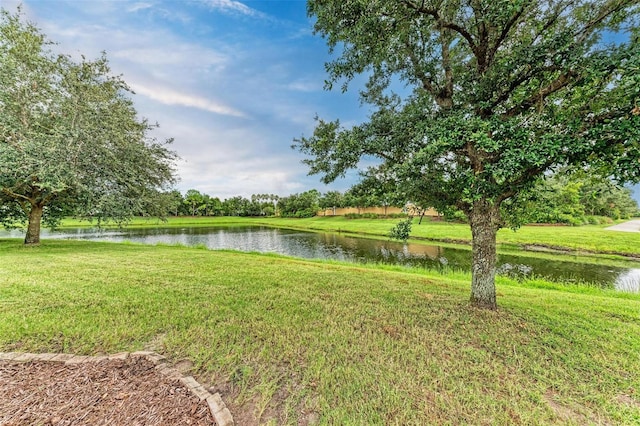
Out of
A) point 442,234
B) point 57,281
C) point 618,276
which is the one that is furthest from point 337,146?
point 442,234

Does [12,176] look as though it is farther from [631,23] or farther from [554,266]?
[554,266]

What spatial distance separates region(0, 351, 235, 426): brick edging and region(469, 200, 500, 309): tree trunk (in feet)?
13.9

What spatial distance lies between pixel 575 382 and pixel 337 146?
13.6 feet


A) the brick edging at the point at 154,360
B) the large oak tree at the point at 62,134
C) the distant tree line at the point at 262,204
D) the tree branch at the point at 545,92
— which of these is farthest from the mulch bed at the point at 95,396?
the distant tree line at the point at 262,204

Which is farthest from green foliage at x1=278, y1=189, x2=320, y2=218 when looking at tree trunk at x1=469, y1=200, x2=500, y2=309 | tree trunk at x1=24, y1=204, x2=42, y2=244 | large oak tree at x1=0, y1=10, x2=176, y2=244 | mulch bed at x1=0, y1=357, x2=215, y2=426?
mulch bed at x1=0, y1=357, x2=215, y2=426

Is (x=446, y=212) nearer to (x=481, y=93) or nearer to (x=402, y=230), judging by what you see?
(x=402, y=230)

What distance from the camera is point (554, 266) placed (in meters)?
12.6

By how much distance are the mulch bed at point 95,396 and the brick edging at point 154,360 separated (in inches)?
1.8

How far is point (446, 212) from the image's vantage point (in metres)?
4.83

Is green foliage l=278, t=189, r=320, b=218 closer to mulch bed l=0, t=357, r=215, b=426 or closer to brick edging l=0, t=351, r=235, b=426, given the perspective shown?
brick edging l=0, t=351, r=235, b=426

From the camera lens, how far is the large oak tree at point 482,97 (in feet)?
9.05

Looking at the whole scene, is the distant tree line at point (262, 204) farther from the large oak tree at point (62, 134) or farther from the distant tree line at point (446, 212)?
the large oak tree at point (62, 134)

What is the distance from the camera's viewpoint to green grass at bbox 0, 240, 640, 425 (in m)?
2.23

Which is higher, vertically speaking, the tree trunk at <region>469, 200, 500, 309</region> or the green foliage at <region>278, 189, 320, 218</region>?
the green foliage at <region>278, 189, 320, 218</region>
